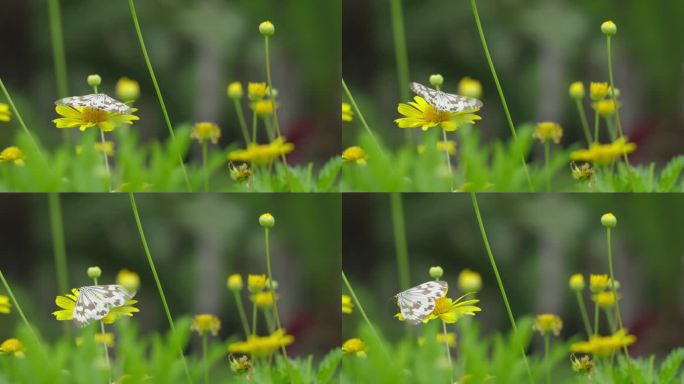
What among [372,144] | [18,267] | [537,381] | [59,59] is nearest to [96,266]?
[18,267]

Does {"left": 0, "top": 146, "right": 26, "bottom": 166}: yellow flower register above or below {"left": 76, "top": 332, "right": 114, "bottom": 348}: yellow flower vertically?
above

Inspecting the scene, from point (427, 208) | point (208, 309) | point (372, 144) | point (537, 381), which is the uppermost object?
point (372, 144)

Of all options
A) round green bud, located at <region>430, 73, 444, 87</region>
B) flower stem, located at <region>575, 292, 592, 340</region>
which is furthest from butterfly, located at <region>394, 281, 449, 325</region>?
round green bud, located at <region>430, 73, 444, 87</region>

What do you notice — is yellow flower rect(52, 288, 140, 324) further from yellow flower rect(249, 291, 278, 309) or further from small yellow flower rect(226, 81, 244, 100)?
small yellow flower rect(226, 81, 244, 100)

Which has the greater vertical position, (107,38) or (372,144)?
(107,38)

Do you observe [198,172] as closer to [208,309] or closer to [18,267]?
[208,309]
